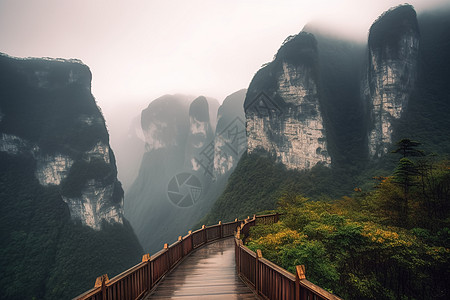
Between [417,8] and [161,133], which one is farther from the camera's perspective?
[161,133]

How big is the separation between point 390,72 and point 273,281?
62.6 m

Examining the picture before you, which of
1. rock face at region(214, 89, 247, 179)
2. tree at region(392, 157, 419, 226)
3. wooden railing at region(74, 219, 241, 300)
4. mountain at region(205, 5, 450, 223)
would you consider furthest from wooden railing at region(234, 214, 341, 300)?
rock face at region(214, 89, 247, 179)

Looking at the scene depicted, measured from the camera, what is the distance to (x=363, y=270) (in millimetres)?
7293

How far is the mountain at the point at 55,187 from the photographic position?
5069cm

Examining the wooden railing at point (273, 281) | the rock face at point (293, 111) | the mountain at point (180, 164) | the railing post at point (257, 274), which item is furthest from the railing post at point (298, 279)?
the mountain at point (180, 164)

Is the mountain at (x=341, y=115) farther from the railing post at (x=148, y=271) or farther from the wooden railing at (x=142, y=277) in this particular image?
the railing post at (x=148, y=271)

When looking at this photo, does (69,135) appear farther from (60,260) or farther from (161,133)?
(161,133)

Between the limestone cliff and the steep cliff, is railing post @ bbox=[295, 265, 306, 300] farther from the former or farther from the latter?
the steep cliff

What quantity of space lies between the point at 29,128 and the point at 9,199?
916 inches

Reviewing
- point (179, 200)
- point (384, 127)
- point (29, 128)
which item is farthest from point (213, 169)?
point (384, 127)

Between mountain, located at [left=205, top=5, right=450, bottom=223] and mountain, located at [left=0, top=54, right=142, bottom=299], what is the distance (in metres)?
32.4

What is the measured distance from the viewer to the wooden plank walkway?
509cm

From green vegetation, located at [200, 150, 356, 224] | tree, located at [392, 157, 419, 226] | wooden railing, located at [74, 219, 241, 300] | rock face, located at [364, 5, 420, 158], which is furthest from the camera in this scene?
rock face, located at [364, 5, 420, 158]

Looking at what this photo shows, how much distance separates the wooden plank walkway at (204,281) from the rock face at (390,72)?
53232 mm
